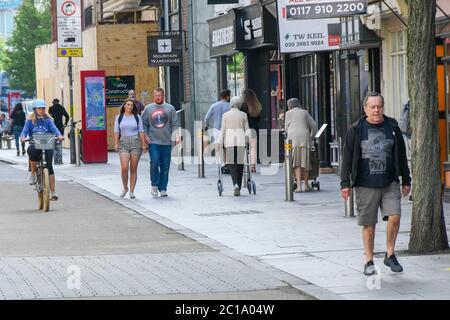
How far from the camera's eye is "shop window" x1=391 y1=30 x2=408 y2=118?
2325 centimetres

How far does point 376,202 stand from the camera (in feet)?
37.9

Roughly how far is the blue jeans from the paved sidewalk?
1.22ft

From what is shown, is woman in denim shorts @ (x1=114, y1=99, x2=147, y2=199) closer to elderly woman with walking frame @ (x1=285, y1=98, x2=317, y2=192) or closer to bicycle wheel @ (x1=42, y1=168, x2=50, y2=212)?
bicycle wheel @ (x1=42, y1=168, x2=50, y2=212)

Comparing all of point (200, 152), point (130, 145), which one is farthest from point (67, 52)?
point (130, 145)

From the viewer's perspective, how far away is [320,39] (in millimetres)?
24594

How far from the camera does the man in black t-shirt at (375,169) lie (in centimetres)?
1147

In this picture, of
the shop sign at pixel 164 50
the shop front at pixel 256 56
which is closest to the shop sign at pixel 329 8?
the shop front at pixel 256 56

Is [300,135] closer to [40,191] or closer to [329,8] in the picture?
[329,8]

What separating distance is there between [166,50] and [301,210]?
19.9m

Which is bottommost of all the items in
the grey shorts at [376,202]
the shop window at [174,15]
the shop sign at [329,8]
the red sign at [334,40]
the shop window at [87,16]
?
the grey shorts at [376,202]

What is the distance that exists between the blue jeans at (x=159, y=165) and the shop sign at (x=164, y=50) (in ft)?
51.0

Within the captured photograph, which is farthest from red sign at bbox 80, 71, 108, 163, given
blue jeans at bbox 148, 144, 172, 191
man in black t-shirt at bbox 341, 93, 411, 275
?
man in black t-shirt at bbox 341, 93, 411, 275

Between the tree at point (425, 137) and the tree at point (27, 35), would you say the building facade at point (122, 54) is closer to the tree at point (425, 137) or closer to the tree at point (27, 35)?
the tree at point (425, 137)
